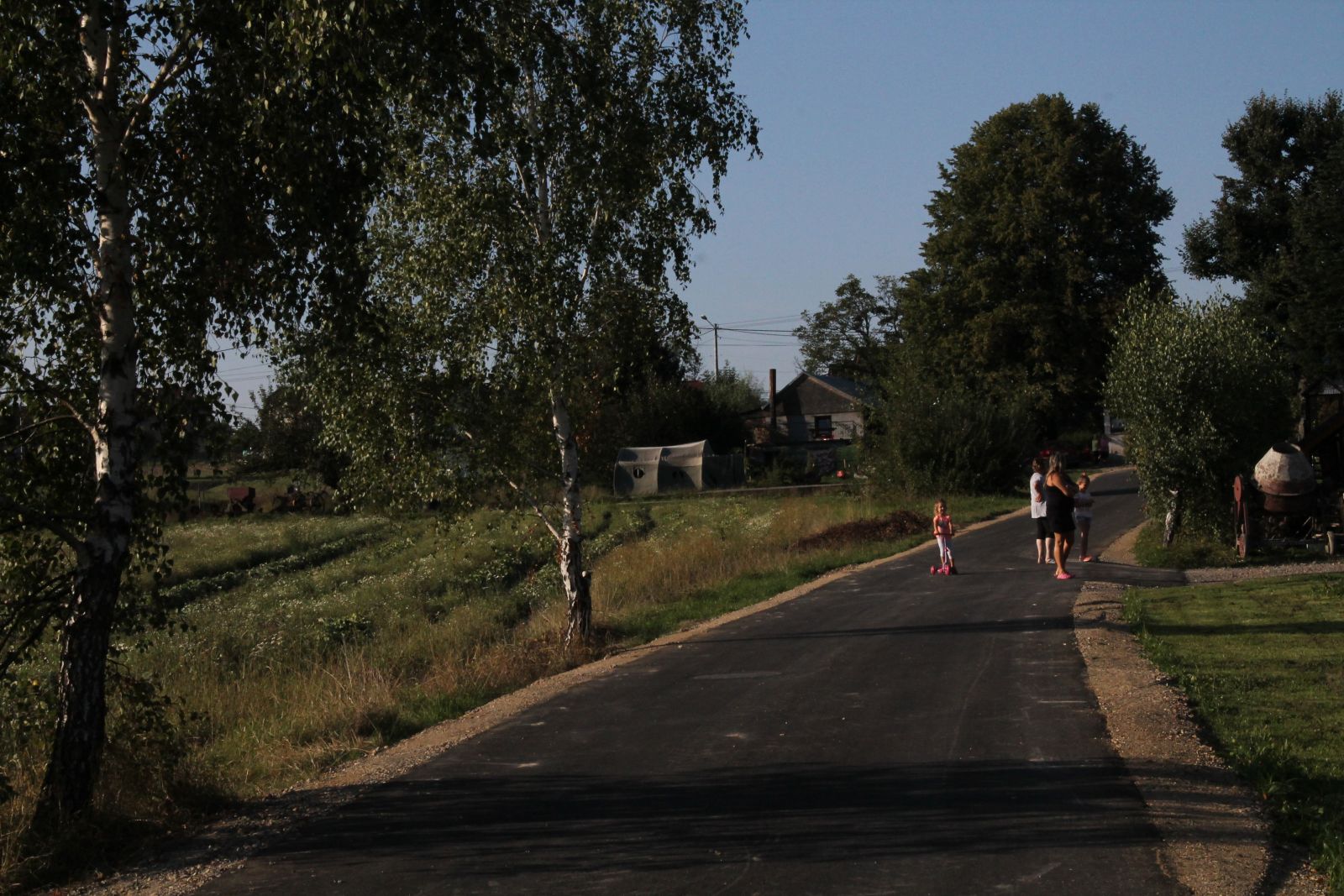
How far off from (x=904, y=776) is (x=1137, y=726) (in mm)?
2151

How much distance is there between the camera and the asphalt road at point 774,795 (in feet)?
20.3

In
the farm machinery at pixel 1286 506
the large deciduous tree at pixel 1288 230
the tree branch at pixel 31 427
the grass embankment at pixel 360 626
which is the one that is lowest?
the grass embankment at pixel 360 626

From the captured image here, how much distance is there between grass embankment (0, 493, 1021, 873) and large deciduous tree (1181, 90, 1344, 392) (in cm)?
959

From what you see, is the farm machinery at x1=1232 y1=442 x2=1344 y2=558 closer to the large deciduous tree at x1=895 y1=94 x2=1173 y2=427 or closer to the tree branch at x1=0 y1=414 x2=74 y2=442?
the tree branch at x1=0 y1=414 x2=74 y2=442

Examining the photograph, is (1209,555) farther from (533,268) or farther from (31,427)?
(31,427)

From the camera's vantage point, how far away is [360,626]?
22219 millimetres

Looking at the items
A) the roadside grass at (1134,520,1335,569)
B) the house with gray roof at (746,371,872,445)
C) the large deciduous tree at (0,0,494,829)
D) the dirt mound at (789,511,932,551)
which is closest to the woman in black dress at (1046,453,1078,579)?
the roadside grass at (1134,520,1335,569)

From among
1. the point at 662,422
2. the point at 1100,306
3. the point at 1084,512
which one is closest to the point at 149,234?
the point at 1084,512

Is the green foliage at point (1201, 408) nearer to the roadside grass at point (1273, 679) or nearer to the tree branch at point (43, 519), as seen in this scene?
the roadside grass at point (1273, 679)

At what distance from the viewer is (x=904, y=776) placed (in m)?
7.80

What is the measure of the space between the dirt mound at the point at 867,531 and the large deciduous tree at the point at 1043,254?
20695mm

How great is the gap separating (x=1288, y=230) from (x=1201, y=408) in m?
17.8

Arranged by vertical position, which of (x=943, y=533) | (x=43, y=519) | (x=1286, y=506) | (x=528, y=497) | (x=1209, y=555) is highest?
(x=43, y=519)

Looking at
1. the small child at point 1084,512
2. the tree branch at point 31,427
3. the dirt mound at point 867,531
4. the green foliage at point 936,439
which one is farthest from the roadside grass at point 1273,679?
the green foliage at point 936,439
